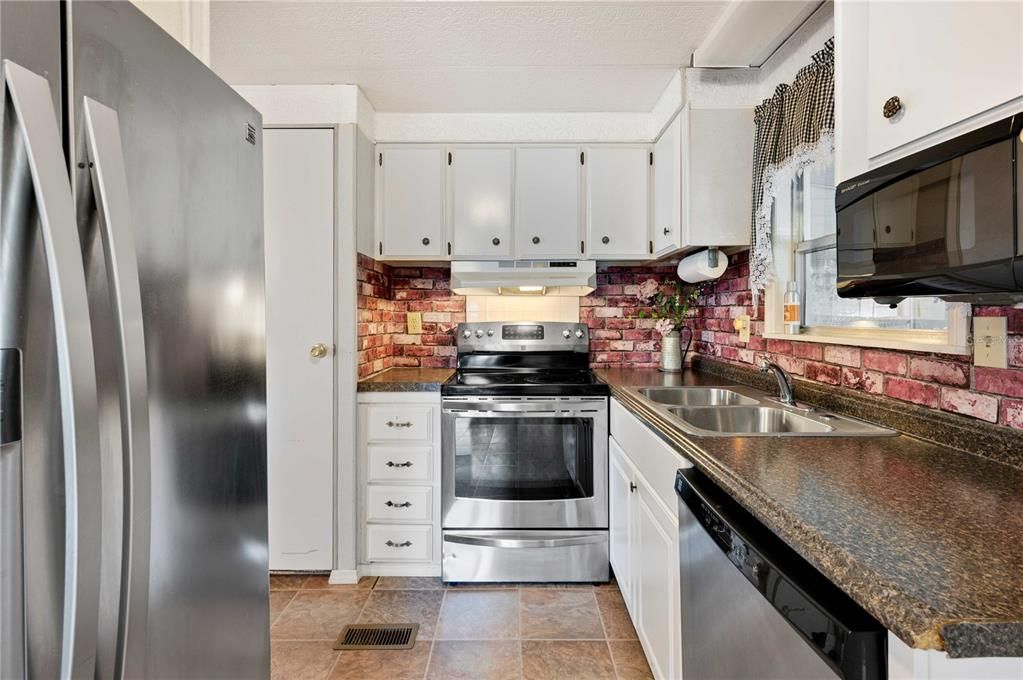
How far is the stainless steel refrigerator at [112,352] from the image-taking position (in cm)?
55

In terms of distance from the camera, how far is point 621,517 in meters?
2.22

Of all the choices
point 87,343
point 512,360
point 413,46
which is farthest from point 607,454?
point 87,343

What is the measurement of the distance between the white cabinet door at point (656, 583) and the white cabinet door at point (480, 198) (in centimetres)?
150

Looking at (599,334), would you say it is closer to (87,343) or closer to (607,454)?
(607,454)

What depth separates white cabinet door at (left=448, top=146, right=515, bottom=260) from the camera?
110 inches

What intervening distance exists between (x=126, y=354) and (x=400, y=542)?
217 centimetres

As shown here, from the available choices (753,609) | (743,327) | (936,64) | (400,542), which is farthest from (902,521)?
(400,542)

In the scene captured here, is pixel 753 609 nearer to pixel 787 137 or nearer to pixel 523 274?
pixel 787 137

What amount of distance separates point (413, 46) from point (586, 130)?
1.03 metres

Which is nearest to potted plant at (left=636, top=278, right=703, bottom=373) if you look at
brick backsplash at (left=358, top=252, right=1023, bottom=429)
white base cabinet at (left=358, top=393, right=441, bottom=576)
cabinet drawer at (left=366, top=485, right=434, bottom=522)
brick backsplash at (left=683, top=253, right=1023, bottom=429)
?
brick backsplash at (left=358, top=252, right=1023, bottom=429)

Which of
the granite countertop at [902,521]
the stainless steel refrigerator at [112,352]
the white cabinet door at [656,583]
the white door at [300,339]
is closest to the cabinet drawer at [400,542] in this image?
the white door at [300,339]

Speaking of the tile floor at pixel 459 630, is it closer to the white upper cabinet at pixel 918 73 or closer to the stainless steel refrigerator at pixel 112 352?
the stainless steel refrigerator at pixel 112 352

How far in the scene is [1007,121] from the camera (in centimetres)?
73

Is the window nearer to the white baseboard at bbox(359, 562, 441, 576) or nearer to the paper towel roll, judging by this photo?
the paper towel roll
